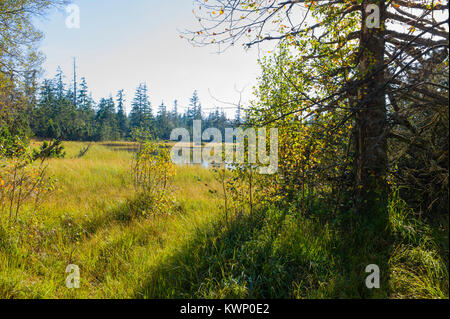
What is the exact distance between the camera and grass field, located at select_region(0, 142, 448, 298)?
7.17 feet

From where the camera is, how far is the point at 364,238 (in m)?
2.71

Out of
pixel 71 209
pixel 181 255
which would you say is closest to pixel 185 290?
pixel 181 255

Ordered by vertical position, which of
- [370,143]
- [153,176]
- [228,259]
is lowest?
[228,259]

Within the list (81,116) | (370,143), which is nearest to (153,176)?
(370,143)

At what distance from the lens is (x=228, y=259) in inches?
102

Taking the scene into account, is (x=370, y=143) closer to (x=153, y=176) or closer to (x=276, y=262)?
(x=276, y=262)

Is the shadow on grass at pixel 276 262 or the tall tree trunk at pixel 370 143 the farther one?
the tall tree trunk at pixel 370 143

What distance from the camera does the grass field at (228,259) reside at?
2.19 m

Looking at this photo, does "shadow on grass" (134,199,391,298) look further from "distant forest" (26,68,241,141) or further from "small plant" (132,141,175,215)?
"distant forest" (26,68,241,141)

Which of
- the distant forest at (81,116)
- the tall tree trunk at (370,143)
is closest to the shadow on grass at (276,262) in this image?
the tall tree trunk at (370,143)

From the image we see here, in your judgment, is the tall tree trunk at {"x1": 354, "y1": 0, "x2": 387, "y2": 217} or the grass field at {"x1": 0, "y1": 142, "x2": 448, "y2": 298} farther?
the tall tree trunk at {"x1": 354, "y1": 0, "x2": 387, "y2": 217}

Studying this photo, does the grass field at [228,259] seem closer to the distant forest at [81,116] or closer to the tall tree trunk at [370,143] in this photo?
the tall tree trunk at [370,143]

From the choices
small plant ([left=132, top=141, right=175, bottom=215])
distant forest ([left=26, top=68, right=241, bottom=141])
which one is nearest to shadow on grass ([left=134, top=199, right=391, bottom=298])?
small plant ([left=132, top=141, right=175, bottom=215])

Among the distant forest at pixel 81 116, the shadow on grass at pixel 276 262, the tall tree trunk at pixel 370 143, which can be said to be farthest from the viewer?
the distant forest at pixel 81 116
